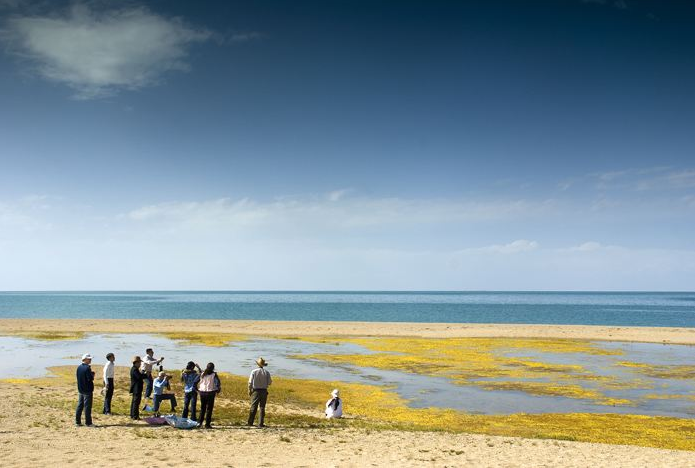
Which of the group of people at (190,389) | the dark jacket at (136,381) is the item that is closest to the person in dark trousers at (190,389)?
the group of people at (190,389)

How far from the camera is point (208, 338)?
2452 inches

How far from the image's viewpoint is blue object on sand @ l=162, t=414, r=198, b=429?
18.5m

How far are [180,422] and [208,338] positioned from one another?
45.3 metres

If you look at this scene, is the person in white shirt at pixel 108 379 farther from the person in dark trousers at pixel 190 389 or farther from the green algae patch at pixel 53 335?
the green algae patch at pixel 53 335

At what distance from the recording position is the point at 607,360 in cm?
4462

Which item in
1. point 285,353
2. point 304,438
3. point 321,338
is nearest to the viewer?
point 304,438

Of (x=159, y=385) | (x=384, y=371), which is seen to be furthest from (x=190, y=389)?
(x=384, y=371)

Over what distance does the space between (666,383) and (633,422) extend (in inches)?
529

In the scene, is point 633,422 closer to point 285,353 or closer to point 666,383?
point 666,383

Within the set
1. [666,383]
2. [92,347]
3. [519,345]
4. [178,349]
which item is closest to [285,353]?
[178,349]

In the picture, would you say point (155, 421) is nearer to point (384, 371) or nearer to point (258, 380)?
point (258, 380)

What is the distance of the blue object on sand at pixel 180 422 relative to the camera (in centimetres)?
1855

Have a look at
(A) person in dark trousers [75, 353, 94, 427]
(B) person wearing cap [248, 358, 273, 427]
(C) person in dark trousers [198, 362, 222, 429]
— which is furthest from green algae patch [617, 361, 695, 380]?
(A) person in dark trousers [75, 353, 94, 427]

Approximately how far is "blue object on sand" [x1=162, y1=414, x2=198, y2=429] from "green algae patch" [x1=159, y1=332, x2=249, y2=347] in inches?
1443
